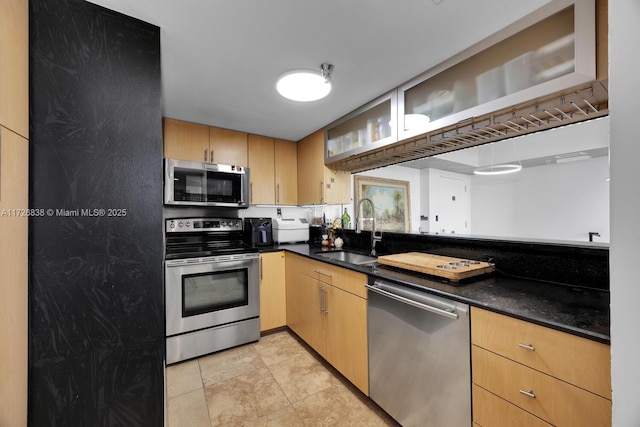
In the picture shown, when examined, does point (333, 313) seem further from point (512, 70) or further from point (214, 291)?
point (512, 70)

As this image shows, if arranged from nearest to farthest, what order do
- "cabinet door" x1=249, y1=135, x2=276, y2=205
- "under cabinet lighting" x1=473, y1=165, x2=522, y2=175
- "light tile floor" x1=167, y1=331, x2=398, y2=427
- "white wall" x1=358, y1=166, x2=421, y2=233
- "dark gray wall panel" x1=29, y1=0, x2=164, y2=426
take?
1. "dark gray wall panel" x1=29, y1=0, x2=164, y2=426
2. "light tile floor" x1=167, y1=331, x2=398, y2=427
3. "cabinet door" x1=249, y1=135, x2=276, y2=205
4. "under cabinet lighting" x1=473, y1=165, x2=522, y2=175
5. "white wall" x1=358, y1=166, x2=421, y2=233

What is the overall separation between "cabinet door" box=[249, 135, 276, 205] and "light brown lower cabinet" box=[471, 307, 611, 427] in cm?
240

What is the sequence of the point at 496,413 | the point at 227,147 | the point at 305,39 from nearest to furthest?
the point at 496,413
the point at 305,39
the point at 227,147

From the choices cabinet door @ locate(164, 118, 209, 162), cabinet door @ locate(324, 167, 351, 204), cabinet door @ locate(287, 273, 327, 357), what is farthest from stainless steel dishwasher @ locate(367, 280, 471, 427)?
cabinet door @ locate(164, 118, 209, 162)

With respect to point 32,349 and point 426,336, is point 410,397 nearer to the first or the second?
point 426,336

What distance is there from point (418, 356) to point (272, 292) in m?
1.67

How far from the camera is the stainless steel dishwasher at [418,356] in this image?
114 cm

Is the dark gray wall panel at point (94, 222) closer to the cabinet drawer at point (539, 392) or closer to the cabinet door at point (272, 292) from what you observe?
the cabinet door at point (272, 292)

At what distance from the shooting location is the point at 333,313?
1.98 m

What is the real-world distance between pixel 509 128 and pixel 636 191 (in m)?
1.21

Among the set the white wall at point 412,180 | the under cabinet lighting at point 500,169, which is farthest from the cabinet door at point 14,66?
the under cabinet lighting at point 500,169

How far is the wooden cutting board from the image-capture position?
134 cm

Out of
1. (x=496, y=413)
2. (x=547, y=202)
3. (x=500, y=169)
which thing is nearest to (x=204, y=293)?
(x=496, y=413)

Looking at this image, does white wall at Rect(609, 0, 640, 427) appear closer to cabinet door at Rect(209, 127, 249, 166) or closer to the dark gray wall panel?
the dark gray wall panel
